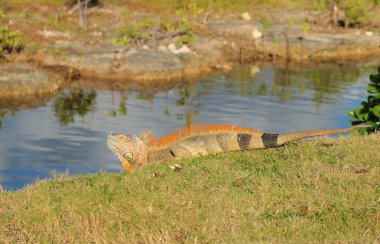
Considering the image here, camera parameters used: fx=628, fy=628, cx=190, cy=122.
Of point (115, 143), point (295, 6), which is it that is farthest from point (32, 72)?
point (295, 6)

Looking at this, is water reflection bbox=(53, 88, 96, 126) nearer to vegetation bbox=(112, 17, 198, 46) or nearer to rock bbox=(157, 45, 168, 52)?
vegetation bbox=(112, 17, 198, 46)

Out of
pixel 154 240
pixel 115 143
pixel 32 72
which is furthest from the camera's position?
pixel 32 72

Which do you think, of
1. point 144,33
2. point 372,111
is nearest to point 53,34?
point 144,33

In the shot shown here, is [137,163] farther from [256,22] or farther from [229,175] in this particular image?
[256,22]

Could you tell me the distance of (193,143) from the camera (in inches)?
562

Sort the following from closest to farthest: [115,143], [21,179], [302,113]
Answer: [115,143]
[21,179]
[302,113]

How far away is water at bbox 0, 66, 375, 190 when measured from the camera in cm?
2695

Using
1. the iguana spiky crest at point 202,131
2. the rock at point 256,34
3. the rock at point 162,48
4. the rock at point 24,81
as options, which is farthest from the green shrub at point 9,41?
the iguana spiky crest at point 202,131

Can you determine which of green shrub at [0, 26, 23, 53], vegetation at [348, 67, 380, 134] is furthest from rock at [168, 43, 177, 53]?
vegetation at [348, 67, 380, 134]

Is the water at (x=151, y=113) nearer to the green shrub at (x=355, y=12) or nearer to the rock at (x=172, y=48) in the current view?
the rock at (x=172, y=48)

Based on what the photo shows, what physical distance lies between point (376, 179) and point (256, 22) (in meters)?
56.9

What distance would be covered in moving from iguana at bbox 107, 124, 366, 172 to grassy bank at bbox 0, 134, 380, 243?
83 cm

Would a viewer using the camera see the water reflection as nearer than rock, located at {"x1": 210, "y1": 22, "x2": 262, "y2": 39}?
Yes

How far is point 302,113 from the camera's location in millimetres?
36562
